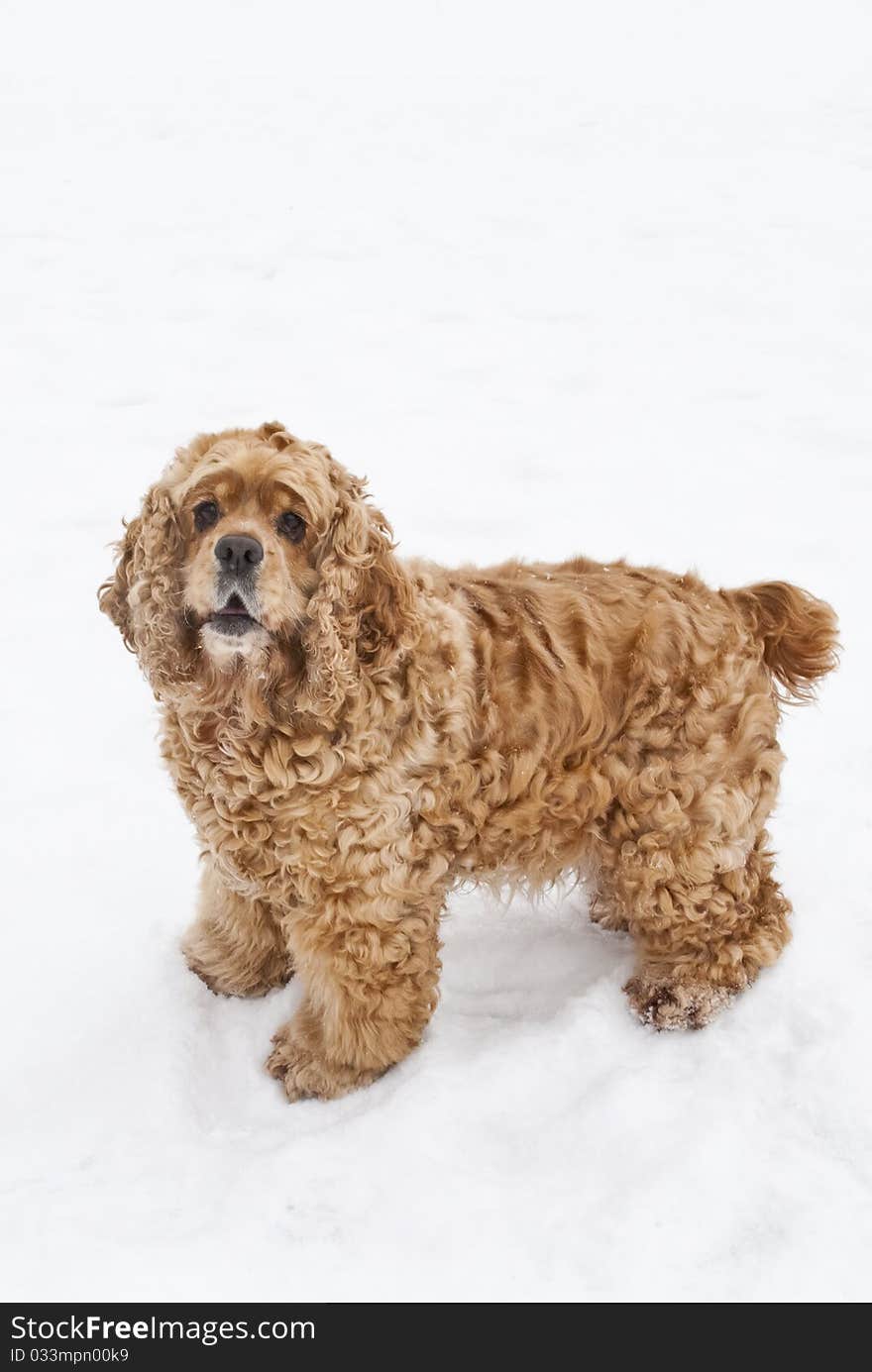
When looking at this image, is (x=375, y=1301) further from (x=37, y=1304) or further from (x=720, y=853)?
(x=720, y=853)

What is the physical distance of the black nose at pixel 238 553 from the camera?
3.06 metres

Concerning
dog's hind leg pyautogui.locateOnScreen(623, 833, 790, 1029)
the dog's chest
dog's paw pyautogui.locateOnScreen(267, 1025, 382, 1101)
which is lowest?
dog's paw pyautogui.locateOnScreen(267, 1025, 382, 1101)

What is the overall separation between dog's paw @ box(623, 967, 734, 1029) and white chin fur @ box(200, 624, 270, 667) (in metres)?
1.74

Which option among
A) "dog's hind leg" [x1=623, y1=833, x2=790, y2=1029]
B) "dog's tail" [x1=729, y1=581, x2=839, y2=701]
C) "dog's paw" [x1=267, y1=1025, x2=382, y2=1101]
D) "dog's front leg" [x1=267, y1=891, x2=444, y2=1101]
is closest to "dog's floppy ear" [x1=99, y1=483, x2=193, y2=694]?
"dog's front leg" [x1=267, y1=891, x2=444, y2=1101]

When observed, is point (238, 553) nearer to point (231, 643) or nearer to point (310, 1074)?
point (231, 643)

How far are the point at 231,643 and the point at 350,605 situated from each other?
36cm

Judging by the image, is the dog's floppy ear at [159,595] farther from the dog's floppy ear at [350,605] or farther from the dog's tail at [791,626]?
the dog's tail at [791,626]

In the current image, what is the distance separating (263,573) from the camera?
312 centimetres

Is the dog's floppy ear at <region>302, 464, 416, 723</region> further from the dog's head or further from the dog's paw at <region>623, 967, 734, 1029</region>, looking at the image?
the dog's paw at <region>623, 967, 734, 1029</region>

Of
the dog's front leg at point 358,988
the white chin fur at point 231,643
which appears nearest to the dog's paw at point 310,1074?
the dog's front leg at point 358,988

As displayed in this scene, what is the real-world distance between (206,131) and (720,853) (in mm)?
10346

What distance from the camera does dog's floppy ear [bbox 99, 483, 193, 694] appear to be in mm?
3318

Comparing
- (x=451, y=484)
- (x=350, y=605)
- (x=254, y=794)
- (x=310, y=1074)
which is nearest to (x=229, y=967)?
(x=310, y=1074)
